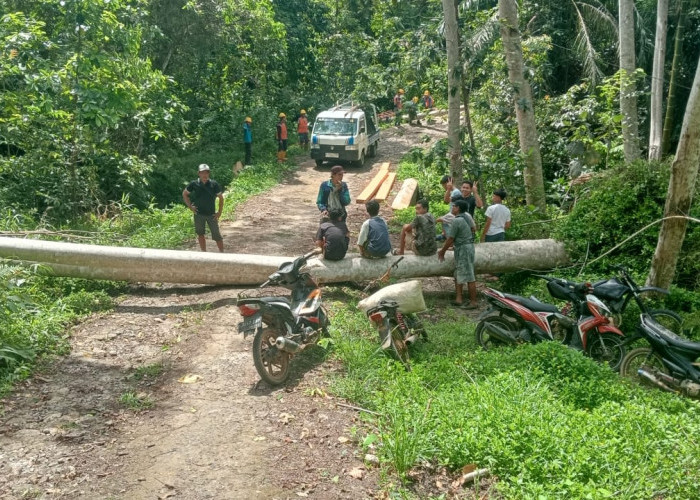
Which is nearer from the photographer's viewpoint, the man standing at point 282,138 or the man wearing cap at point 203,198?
the man wearing cap at point 203,198

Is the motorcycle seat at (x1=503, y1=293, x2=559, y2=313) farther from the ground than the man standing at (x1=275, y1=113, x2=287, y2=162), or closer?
closer

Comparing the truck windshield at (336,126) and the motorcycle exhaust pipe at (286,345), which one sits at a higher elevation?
the truck windshield at (336,126)

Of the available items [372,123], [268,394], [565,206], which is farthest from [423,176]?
[268,394]

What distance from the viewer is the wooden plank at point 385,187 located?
1656 centimetres

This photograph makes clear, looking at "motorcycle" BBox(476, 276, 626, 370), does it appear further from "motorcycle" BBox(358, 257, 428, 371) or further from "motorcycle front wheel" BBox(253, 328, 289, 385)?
"motorcycle front wheel" BBox(253, 328, 289, 385)

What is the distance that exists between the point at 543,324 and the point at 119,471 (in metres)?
5.10

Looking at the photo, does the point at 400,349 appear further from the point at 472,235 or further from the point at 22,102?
the point at 22,102

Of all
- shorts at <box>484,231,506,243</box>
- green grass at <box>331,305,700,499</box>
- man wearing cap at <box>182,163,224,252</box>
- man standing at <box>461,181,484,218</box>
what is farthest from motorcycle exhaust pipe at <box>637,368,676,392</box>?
man wearing cap at <box>182,163,224,252</box>

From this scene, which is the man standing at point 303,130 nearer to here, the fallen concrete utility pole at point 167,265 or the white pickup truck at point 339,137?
the white pickup truck at point 339,137

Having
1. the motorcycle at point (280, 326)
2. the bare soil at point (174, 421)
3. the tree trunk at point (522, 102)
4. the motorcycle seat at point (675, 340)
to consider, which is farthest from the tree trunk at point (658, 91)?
the bare soil at point (174, 421)

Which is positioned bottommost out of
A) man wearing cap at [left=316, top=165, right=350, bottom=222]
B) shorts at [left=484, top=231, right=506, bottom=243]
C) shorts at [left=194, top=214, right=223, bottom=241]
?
shorts at [left=484, top=231, right=506, bottom=243]

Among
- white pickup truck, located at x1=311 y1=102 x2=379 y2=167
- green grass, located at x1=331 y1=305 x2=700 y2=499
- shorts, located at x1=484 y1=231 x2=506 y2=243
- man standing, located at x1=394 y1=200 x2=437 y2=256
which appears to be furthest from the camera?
white pickup truck, located at x1=311 y1=102 x2=379 y2=167

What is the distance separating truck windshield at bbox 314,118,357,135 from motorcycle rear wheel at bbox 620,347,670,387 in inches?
596

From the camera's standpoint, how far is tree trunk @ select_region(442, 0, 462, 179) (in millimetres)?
12211
